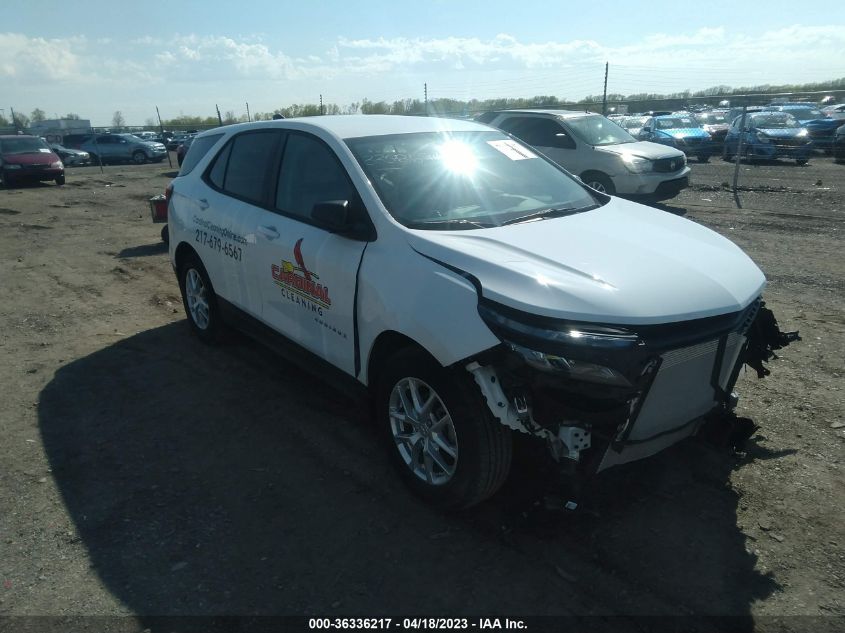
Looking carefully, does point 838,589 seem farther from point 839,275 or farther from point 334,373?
point 839,275

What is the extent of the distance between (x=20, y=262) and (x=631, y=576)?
30.0 feet

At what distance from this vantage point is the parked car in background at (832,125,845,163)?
18312mm

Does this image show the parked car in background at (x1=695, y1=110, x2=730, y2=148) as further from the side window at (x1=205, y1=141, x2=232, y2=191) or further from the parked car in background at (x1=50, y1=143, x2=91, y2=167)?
the parked car in background at (x1=50, y1=143, x2=91, y2=167)

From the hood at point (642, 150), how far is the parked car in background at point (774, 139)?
6726mm

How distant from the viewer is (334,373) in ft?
12.1

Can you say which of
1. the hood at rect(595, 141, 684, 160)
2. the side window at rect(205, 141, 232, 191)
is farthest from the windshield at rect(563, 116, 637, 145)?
the side window at rect(205, 141, 232, 191)

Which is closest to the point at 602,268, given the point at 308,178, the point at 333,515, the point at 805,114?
the point at 333,515

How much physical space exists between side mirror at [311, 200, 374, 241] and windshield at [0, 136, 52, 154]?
2049 centimetres

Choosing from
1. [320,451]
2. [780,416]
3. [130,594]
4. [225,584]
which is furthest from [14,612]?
[780,416]

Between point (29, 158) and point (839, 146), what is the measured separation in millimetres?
24579

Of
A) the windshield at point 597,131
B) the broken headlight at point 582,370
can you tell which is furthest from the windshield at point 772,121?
the broken headlight at point 582,370

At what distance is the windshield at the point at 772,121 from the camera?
1869 cm

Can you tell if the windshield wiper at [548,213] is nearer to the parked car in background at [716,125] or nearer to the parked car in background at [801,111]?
the parked car in background at [716,125]

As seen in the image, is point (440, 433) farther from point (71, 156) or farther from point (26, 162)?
point (71, 156)
